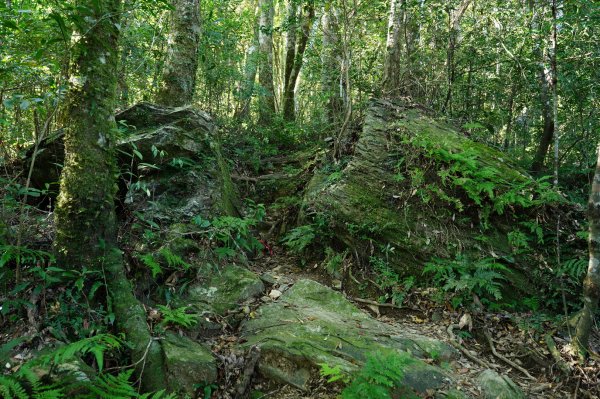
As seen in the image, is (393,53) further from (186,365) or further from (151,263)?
(186,365)

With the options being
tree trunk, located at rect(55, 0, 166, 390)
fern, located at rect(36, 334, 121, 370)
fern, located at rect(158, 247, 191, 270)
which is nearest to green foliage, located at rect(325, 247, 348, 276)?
fern, located at rect(158, 247, 191, 270)

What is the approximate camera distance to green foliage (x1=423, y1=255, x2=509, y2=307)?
17.1ft

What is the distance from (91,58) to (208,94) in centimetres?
728

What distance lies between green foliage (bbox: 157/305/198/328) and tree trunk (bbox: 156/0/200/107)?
15.4 ft

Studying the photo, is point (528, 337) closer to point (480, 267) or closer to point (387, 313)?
point (480, 267)

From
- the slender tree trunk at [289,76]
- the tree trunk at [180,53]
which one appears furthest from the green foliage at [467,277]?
the slender tree trunk at [289,76]

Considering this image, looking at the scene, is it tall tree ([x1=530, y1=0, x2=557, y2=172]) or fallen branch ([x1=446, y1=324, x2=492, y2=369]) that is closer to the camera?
fallen branch ([x1=446, y1=324, x2=492, y2=369])

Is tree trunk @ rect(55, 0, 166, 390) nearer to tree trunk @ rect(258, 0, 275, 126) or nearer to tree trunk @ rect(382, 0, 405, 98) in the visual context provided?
tree trunk @ rect(382, 0, 405, 98)

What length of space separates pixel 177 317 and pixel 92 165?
169 centimetres

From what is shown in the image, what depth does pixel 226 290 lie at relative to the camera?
4.71 meters

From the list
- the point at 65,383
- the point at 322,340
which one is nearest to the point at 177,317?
the point at 65,383

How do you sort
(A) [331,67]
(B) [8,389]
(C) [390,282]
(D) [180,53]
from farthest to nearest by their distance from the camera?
1. (A) [331,67]
2. (D) [180,53]
3. (C) [390,282]
4. (B) [8,389]

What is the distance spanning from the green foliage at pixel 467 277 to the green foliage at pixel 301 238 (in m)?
1.81

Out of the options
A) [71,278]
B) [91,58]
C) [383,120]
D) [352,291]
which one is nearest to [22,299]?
[71,278]
